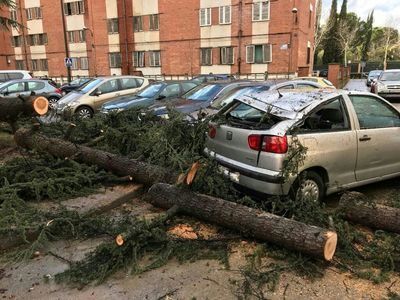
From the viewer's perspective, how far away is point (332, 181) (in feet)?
16.9

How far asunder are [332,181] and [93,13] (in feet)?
125

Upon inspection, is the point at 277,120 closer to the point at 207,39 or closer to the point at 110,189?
the point at 110,189

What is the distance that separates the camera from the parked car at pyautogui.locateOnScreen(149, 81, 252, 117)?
30.5 ft

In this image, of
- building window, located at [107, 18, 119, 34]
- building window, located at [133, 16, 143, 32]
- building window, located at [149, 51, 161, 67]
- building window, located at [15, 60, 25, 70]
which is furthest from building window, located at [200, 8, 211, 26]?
building window, located at [15, 60, 25, 70]

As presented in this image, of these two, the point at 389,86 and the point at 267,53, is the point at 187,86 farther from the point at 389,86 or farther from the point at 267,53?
the point at 267,53

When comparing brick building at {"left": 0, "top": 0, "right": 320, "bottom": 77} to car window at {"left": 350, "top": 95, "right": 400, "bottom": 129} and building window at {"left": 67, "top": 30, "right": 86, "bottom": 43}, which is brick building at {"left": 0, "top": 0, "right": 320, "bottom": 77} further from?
car window at {"left": 350, "top": 95, "right": 400, "bottom": 129}

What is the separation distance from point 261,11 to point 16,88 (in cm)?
2116

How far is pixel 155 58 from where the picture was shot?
3672cm

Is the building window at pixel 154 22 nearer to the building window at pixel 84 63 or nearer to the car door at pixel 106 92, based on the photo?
the building window at pixel 84 63

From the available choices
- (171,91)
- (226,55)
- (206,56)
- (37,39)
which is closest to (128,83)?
(171,91)

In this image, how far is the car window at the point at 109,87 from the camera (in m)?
14.1

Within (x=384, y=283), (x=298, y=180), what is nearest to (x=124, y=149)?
(x=298, y=180)

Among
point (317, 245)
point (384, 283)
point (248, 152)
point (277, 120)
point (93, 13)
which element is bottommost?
point (384, 283)

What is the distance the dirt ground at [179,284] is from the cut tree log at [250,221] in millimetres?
253
